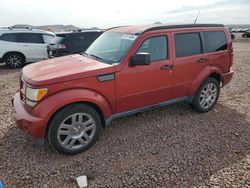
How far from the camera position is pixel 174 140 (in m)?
3.76

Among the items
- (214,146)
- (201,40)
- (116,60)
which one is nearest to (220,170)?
(214,146)

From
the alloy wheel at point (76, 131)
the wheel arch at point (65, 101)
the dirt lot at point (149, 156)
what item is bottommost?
the dirt lot at point (149, 156)

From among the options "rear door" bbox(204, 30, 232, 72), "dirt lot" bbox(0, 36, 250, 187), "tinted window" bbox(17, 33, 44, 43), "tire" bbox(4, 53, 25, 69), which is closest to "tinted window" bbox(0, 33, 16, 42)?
"tinted window" bbox(17, 33, 44, 43)

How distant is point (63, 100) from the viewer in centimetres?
304

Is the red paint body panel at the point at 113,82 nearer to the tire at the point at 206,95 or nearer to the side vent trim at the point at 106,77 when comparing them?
the side vent trim at the point at 106,77

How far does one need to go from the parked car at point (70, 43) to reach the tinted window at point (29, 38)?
51.9 inches

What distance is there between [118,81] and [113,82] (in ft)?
0.29

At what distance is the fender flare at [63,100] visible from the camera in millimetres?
2986

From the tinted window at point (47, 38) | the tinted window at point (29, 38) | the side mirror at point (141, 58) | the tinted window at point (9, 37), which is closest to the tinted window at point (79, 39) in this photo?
the tinted window at point (47, 38)

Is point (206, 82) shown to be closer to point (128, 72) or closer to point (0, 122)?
point (128, 72)

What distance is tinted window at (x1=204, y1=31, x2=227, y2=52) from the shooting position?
462 centimetres

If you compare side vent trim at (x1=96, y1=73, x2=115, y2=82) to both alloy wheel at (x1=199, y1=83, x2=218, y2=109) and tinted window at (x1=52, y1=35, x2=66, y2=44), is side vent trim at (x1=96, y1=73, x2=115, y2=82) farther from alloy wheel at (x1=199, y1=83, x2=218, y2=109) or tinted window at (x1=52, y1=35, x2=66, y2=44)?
tinted window at (x1=52, y1=35, x2=66, y2=44)

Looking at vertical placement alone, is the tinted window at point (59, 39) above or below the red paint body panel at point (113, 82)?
above

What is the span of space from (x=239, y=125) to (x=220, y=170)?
5.25 ft
